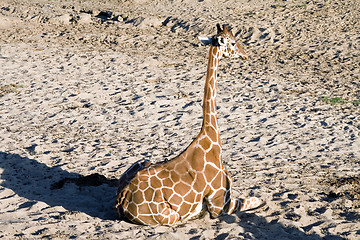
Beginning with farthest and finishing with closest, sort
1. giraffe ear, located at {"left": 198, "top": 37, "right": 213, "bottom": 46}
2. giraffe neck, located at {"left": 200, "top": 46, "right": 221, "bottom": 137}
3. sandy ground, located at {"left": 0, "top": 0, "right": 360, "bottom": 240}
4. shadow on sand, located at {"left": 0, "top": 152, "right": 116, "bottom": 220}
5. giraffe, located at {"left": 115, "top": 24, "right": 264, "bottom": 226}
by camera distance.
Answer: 1. shadow on sand, located at {"left": 0, "top": 152, "right": 116, "bottom": 220}
2. sandy ground, located at {"left": 0, "top": 0, "right": 360, "bottom": 240}
3. giraffe neck, located at {"left": 200, "top": 46, "right": 221, "bottom": 137}
4. giraffe ear, located at {"left": 198, "top": 37, "right": 213, "bottom": 46}
5. giraffe, located at {"left": 115, "top": 24, "right": 264, "bottom": 226}

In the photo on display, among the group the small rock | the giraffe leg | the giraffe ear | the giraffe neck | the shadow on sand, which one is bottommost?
the giraffe leg

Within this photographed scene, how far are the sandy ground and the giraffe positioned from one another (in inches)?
5.9

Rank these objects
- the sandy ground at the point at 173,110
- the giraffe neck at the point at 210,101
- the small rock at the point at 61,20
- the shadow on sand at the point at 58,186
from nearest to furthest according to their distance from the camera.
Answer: the giraffe neck at the point at 210,101, the sandy ground at the point at 173,110, the shadow on sand at the point at 58,186, the small rock at the point at 61,20

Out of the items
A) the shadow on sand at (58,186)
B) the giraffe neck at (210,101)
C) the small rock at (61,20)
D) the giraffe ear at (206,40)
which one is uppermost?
the small rock at (61,20)

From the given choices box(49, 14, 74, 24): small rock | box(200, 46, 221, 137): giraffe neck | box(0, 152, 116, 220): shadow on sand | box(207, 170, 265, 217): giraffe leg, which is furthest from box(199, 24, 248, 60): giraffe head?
box(49, 14, 74, 24): small rock

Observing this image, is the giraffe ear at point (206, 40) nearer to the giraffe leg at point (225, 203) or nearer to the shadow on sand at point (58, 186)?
the giraffe leg at point (225, 203)

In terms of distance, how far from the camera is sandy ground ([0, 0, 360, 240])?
542 centimetres

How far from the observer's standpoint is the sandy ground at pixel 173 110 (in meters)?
5.42

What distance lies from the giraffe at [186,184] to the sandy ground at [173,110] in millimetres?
149

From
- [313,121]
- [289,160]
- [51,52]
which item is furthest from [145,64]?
[289,160]

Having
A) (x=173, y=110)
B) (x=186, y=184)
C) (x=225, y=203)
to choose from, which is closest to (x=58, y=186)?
(x=186, y=184)

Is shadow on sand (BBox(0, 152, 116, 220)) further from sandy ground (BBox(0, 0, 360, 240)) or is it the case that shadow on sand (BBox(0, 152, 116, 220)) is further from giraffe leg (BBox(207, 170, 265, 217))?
giraffe leg (BBox(207, 170, 265, 217))

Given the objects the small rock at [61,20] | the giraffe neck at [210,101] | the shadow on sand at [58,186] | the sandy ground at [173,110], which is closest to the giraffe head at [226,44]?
the giraffe neck at [210,101]

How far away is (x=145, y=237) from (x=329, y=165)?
315cm
